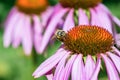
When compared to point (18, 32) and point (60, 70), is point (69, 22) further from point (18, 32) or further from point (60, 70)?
point (18, 32)

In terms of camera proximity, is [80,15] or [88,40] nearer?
[88,40]

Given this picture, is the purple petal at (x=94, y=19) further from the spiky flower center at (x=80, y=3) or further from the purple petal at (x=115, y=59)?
the purple petal at (x=115, y=59)

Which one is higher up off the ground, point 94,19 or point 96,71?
point 94,19

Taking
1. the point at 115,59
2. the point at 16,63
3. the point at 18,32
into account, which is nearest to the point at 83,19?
the point at 115,59

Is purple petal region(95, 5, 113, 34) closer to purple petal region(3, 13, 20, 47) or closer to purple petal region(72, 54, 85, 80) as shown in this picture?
purple petal region(72, 54, 85, 80)

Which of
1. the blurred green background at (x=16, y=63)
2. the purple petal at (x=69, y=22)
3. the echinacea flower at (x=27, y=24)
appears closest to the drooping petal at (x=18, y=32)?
the echinacea flower at (x=27, y=24)

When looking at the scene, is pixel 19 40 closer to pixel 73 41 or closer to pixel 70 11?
pixel 70 11

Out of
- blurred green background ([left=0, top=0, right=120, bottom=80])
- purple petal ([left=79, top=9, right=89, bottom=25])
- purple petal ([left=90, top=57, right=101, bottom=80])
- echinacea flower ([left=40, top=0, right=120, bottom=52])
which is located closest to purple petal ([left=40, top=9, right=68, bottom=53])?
echinacea flower ([left=40, top=0, right=120, bottom=52])
